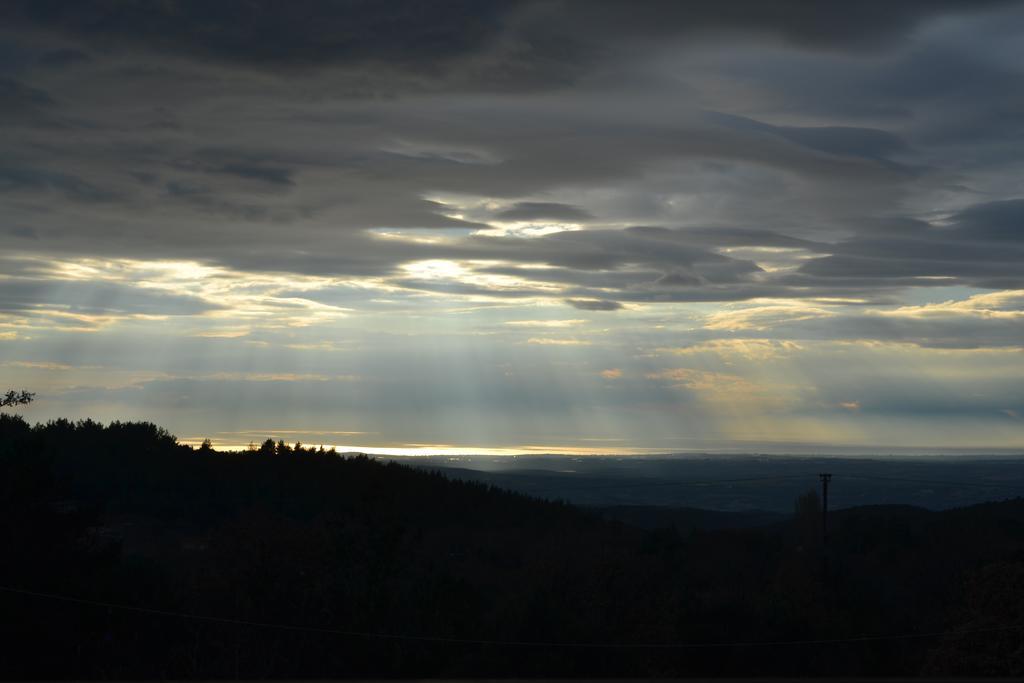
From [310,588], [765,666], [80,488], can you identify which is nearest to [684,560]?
[765,666]

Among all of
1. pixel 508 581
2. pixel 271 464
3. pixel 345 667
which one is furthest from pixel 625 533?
pixel 345 667

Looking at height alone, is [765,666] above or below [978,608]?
below

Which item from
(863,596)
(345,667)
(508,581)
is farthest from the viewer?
(508,581)

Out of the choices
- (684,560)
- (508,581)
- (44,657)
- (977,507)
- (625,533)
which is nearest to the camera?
(44,657)

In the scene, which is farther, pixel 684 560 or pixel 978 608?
pixel 684 560

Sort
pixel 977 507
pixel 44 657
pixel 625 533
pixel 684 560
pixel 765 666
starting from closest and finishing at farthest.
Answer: pixel 44 657, pixel 765 666, pixel 684 560, pixel 625 533, pixel 977 507

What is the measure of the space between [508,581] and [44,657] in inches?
1659

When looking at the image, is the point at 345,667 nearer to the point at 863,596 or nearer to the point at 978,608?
the point at 978,608

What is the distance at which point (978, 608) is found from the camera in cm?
4503

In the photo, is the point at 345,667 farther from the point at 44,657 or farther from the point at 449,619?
the point at 44,657

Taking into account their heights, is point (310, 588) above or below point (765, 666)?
above

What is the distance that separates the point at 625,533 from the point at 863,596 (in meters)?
39.1

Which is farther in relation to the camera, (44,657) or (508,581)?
(508,581)

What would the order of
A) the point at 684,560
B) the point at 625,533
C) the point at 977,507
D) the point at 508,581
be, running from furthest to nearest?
1. the point at 977,507
2. the point at 625,533
3. the point at 684,560
4. the point at 508,581
